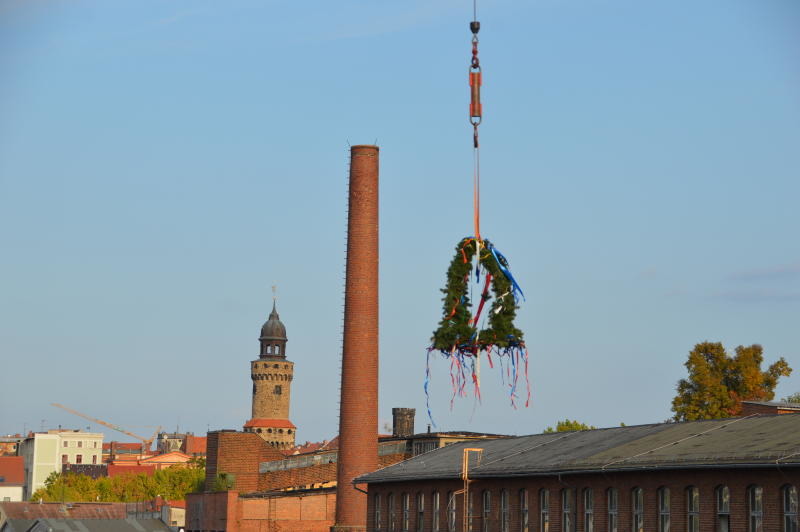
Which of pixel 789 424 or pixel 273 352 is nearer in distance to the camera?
pixel 789 424

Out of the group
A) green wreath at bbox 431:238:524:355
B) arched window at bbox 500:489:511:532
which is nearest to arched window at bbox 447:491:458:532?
arched window at bbox 500:489:511:532

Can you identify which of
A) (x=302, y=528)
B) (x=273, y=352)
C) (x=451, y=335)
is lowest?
(x=302, y=528)

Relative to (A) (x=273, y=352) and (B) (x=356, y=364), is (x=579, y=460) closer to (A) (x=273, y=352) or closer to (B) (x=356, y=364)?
(B) (x=356, y=364)

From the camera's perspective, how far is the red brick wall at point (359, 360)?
61.4 meters

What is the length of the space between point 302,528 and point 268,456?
41.8 feet

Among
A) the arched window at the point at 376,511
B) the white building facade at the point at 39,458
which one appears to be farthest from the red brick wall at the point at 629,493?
the white building facade at the point at 39,458

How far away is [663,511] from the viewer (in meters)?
39.2

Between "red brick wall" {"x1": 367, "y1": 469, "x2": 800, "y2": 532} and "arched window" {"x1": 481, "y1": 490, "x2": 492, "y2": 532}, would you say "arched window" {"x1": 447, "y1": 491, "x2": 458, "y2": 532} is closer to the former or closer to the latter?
"red brick wall" {"x1": 367, "y1": 469, "x2": 800, "y2": 532}

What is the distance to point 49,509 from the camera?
88812 millimetres

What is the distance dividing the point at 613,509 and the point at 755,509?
662cm

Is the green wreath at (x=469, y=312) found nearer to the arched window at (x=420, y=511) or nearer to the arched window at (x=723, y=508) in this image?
the arched window at (x=723, y=508)

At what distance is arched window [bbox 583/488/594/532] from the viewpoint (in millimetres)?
42750

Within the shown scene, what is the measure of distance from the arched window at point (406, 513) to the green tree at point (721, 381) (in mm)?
22890

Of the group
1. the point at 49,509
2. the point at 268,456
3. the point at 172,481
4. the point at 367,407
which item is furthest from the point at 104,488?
the point at 367,407
